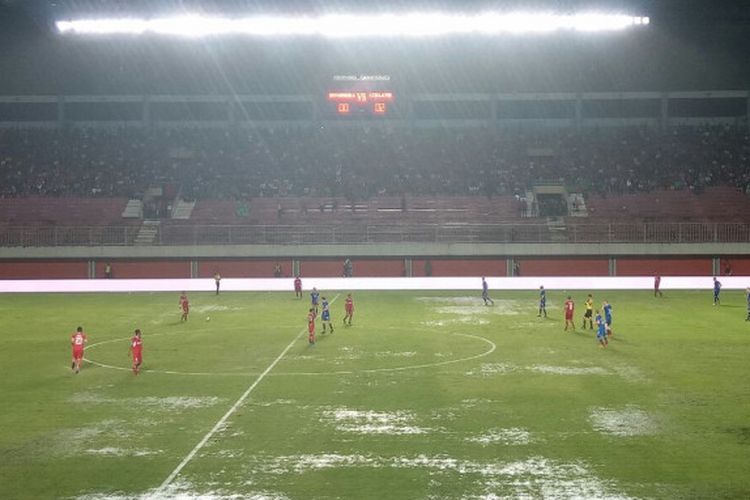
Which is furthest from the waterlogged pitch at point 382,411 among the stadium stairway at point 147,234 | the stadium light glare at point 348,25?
the stadium light glare at point 348,25

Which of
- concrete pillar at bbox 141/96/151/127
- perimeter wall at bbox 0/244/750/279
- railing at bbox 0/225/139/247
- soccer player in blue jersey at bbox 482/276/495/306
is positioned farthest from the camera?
concrete pillar at bbox 141/96/151/127

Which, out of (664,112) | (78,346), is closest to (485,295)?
(78,346)

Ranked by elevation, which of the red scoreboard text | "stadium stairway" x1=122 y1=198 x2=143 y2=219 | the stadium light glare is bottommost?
"stadium stairway" x1=122 y1=198 x2=143 y2=219

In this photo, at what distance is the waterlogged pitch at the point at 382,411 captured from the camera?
15.8m

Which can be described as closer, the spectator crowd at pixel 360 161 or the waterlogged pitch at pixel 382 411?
the waterlogged pitch at pixel 382 411

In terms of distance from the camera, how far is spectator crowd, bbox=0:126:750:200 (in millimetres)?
69750

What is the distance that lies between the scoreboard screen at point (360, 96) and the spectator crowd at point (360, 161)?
5973mm

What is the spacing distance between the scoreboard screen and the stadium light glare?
412cm

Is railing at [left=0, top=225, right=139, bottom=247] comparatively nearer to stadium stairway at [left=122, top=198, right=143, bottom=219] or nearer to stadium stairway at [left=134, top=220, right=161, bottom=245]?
stadium stairway at [left=134, top=220, right=161, bottom=245]

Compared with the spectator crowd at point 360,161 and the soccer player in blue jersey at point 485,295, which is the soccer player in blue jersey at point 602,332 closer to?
the soccer player in blue jersey at point 485,295

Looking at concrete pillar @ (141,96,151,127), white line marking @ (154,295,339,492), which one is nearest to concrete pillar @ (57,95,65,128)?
concrete pillar @ (141,96,151,127)

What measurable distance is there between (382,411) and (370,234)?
131 ft

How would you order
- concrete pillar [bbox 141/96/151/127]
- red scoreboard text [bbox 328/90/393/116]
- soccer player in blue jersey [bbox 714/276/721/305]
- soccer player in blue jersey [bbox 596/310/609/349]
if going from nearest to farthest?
soccer player in blue jersey [bbox 596/310/609/349] → soccer player in blue jersey [bbox 714/276/721/305] → red scoreboard text [bbox 328/90/393/116] → concrete pillar [bbox 141/96/151/127]

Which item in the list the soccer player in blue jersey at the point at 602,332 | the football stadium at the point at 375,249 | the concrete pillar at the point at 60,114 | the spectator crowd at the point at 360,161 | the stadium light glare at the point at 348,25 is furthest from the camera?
the concrete pillar at the point at 60,114
